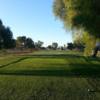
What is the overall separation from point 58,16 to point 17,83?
15.7 m

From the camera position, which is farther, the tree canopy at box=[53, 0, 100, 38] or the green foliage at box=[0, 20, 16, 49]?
the green foliage at box=[0, 20, 16, 49]

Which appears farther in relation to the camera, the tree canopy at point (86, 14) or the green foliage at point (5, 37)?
the green foliage at point (5, 37)

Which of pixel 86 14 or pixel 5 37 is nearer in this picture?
pixel 86 14

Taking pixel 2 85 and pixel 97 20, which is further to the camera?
pixel 97 20

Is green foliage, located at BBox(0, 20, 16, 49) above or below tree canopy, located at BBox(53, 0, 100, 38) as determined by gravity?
below

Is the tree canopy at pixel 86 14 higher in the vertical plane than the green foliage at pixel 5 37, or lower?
higher

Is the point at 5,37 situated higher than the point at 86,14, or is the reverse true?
the point at 86,14

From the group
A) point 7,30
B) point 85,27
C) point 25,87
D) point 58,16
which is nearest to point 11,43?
point 7,30

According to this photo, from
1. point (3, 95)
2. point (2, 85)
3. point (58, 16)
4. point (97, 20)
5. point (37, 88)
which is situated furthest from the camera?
point (58, 16)

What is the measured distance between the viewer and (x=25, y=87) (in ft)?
51.9

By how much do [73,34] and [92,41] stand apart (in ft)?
6.24

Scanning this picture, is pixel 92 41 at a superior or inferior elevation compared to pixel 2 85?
superior

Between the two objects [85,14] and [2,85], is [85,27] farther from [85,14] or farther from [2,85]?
[2,85]

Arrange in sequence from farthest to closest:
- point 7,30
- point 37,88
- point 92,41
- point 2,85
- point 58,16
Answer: point 7,30, point 58,16, point 92,41, point 2,85, point 37,88
